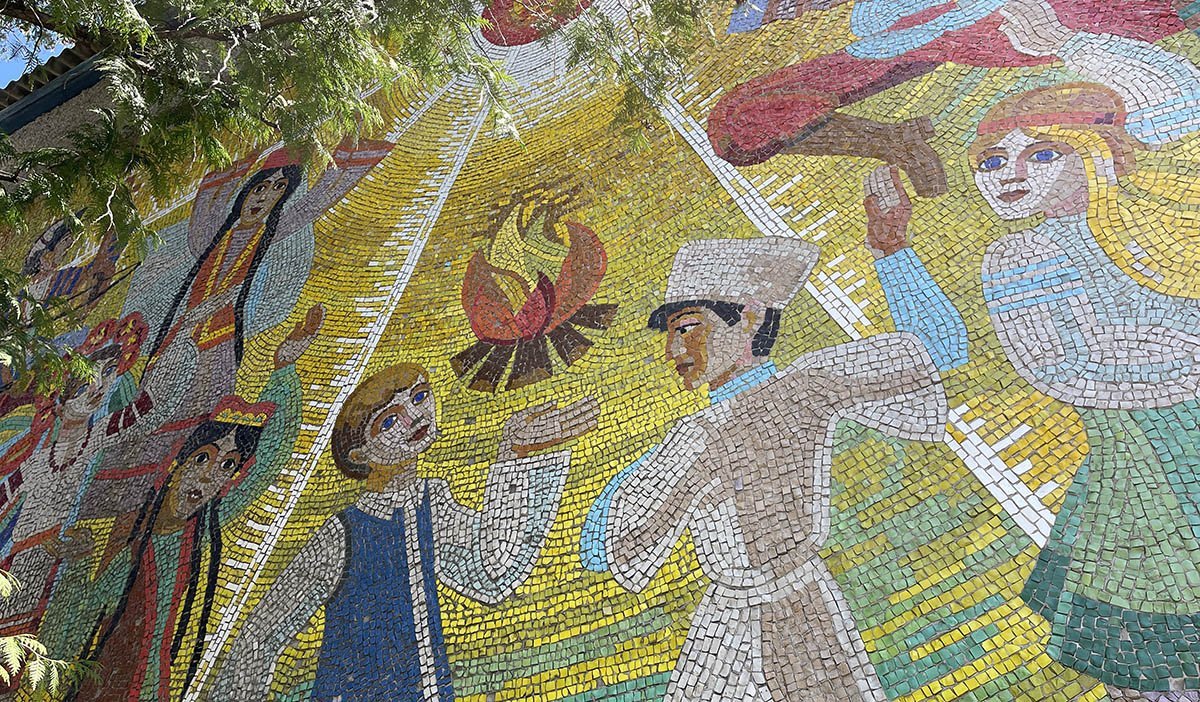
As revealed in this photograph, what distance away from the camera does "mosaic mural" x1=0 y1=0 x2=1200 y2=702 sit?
3074 millimetres

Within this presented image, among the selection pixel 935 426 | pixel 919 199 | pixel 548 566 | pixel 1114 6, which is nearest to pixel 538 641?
pixel 548 566

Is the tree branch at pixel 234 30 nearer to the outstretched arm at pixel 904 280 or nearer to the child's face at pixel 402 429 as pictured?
the child's face at pixel 402 429

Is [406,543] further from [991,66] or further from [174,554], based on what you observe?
[991,66]

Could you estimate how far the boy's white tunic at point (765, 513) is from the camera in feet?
10.1

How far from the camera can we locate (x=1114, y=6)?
4.39 meters

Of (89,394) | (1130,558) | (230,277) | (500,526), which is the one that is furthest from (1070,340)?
(89,394)

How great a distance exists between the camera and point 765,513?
3.45 meters

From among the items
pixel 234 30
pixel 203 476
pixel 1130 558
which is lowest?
pixel 1130 558

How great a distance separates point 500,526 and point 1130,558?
2.41 meters

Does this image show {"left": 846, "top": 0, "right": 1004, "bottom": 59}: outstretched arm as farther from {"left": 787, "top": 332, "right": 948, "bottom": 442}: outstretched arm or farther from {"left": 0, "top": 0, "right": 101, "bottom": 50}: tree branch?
{"left": 0, "top": 0, "right": 101, "bottom": 50}: tree branch

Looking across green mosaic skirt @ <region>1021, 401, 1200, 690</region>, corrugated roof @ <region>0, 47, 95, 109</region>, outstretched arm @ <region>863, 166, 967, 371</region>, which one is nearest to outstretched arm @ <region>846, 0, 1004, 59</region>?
outstretched arm @ <region>863, 166, 967, 371</region>

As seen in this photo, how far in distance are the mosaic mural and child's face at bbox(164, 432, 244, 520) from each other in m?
0.03

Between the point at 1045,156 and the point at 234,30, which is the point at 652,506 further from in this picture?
the point at 234,30

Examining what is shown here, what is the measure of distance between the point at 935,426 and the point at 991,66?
211 cm
